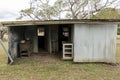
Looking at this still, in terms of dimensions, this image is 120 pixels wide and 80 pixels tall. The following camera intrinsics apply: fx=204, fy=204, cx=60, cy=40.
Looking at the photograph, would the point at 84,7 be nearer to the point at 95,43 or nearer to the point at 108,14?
the point at 108,14

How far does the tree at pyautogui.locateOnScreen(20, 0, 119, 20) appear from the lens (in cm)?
2522

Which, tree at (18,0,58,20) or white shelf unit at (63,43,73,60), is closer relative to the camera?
white shelf unit at (63,43,73,60)

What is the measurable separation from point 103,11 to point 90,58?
15.3 m

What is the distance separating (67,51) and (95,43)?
1.66 m

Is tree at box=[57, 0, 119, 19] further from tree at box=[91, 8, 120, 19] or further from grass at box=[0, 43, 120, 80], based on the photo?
grass at box=[0, 43, 120, 80]

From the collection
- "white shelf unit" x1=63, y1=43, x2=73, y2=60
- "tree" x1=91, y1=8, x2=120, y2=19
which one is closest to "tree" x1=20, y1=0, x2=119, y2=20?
"tree" x1=91, y1=8, x2=120, y2=19

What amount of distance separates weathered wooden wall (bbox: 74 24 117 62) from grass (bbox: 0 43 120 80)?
58cm

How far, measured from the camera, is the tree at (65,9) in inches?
993

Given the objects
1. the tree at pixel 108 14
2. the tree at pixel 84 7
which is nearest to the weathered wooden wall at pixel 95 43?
the tree at pixel 108 14

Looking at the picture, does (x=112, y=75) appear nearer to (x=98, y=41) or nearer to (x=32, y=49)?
(x=98, y=41)

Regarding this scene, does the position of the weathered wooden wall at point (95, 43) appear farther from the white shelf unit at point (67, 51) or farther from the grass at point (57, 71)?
the white shelf unit at point (67, 51)

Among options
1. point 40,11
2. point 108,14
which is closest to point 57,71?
point 108,14

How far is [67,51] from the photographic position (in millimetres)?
10984

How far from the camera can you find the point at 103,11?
2428 centimetres
